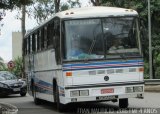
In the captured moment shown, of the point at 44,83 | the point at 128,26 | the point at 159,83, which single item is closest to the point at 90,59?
the point at 128,26

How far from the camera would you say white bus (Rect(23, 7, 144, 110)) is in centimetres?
1708

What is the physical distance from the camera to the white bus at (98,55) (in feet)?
56.0

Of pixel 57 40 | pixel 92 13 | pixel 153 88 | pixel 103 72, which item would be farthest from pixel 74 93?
pixel 153 88

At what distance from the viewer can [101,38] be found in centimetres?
1738

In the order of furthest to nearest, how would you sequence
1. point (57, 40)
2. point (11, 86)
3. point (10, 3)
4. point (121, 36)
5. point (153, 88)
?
point (11, 86)
point (153, 88)
point (10, 3)
point (57, 40)
point (121, 36)

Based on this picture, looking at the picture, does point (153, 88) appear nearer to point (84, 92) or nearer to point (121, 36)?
point (121, 36)

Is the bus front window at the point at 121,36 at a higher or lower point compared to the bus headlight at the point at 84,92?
higher

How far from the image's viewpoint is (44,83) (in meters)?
21.5

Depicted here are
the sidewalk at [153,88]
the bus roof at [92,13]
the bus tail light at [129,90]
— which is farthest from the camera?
the sidewalk at [153,88]

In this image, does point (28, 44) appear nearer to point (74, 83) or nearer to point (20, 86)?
point (20, 86)

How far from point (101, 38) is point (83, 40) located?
1.89ft

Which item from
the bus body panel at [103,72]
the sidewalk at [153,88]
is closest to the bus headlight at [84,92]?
the bus body panel at [103,72]

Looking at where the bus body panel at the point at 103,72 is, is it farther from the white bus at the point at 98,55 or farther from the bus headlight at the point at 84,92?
the bus headlight at the point at 84,92

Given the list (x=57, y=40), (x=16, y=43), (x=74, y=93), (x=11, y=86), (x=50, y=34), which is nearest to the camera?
(x=74, y=93)
